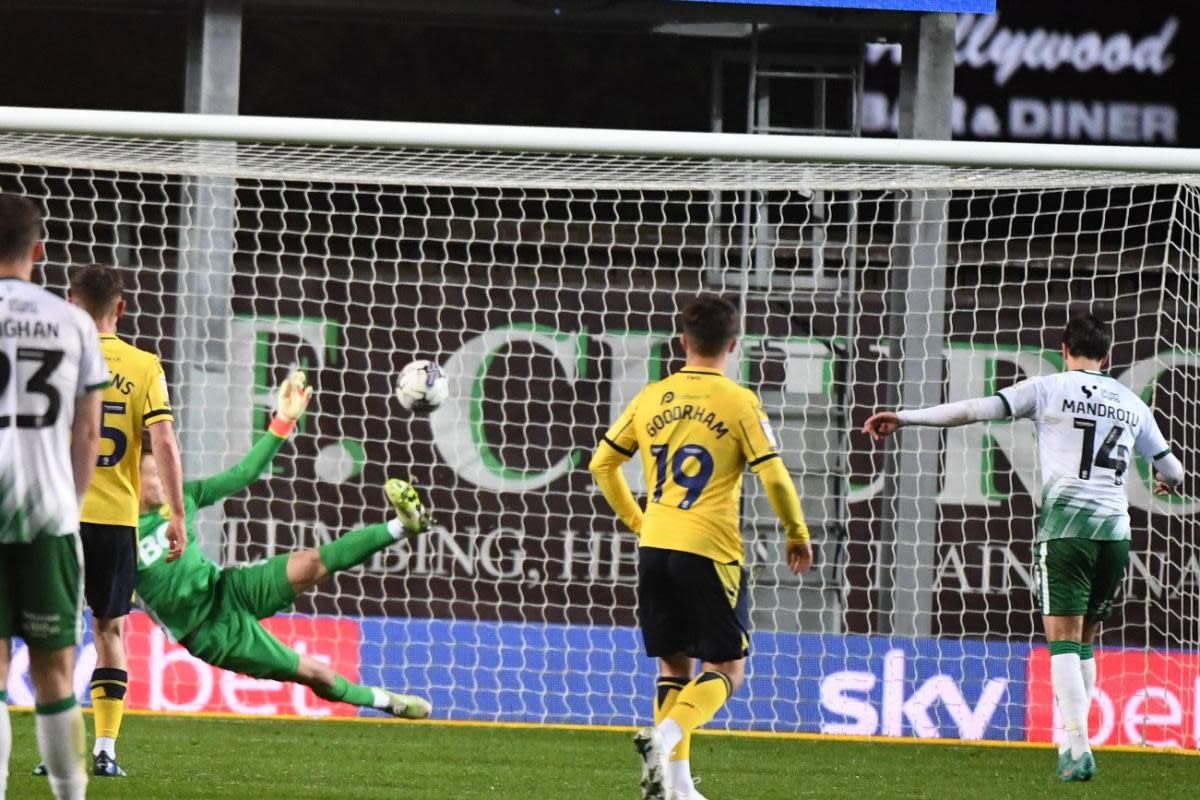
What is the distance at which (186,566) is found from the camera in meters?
6.64

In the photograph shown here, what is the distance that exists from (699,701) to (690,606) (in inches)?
11.4

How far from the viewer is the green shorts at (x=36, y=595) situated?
400 cm

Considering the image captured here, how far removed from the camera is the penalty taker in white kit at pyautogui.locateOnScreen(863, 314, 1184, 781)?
674 centimetres

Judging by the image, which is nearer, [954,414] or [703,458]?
[703,458]

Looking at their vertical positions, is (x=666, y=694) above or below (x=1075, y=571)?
below

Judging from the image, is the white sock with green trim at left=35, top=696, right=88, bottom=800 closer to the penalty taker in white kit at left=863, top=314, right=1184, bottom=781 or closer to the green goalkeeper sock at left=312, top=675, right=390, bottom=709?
the green goalkeeper sock at left=312, top=675, right=390, bottom=709

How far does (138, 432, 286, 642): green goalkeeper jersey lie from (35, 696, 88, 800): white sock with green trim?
8.36ft

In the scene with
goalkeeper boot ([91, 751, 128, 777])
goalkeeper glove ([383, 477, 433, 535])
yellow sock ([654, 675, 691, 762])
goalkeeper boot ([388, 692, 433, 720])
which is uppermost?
goalkeeper glove ([383, 477, 433, 535])

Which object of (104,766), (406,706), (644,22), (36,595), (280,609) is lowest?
(104,766)

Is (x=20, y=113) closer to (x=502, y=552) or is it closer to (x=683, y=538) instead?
(x=683, y=538)

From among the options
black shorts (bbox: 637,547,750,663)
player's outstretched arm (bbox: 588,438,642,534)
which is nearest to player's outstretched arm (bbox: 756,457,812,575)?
black shorts (bbox: 637,547,750,663)

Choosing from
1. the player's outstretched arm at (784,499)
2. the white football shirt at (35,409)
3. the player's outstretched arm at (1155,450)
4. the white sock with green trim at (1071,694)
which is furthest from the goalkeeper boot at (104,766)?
the player's outstretched arm at (1155,450)

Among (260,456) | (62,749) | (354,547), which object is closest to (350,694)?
(354,547)

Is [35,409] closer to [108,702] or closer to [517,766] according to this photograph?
[108,702]
